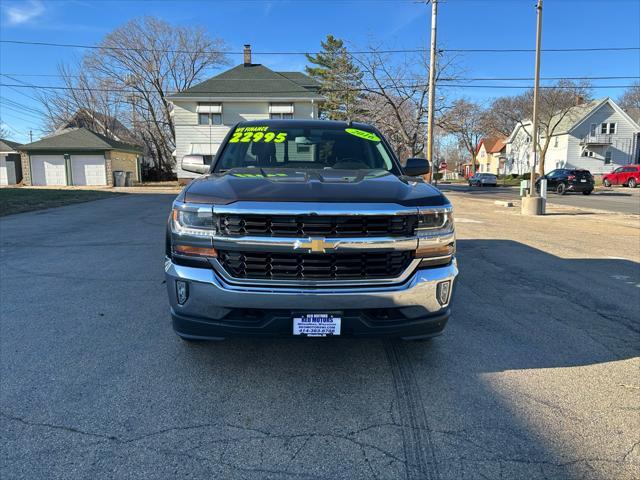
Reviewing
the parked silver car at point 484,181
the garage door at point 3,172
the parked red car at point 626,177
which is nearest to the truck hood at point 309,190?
the parked red car at point 626,177

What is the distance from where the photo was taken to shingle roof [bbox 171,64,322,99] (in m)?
29.5

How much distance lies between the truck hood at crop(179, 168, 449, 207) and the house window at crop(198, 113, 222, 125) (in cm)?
2849

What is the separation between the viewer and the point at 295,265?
283 cm

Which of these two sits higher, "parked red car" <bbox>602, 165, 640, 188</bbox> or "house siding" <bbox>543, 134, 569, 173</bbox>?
"house siding" <bbox>543, 134, 569, 173</bbox>

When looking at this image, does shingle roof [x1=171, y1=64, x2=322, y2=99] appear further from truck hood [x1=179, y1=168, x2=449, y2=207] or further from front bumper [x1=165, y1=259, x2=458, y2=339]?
front bumper [x1=165, y1=259, x2=458, y2=339]

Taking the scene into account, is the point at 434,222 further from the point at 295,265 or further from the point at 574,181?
the point at 574,181

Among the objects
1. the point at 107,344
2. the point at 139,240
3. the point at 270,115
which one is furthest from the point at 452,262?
the point at 270,115

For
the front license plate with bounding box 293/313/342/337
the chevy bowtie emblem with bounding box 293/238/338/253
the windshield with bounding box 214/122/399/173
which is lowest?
the front license plate with bounding box 293/313/342/337

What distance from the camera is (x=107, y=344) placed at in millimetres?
3762

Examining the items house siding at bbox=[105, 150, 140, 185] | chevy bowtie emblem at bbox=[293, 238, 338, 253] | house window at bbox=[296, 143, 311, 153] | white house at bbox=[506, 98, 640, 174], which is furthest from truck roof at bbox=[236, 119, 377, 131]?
white house at bbox=[506, 98, 640, 174]

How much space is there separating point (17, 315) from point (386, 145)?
4.05m

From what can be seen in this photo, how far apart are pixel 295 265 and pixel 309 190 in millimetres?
497

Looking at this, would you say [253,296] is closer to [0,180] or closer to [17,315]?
[17,315]

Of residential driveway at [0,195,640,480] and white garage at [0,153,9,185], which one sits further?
white garage at [0,153,9,185]
